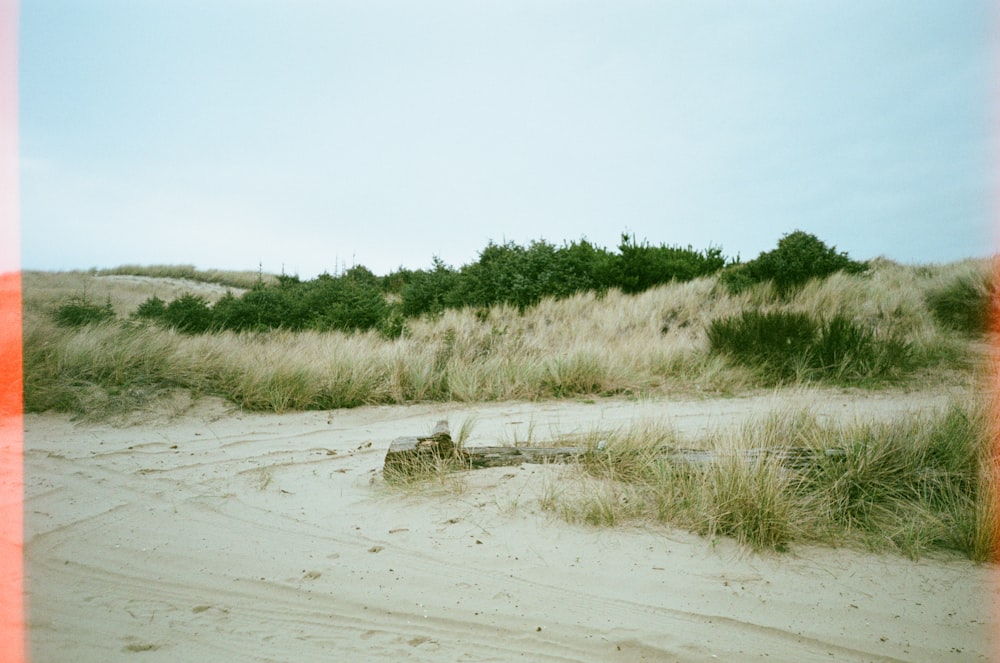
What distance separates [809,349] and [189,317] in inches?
462

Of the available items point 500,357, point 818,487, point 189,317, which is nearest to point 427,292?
point 189,317

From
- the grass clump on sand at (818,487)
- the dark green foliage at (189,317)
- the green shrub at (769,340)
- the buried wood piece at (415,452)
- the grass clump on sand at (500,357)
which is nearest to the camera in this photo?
the grass clump on sand at (818,487)

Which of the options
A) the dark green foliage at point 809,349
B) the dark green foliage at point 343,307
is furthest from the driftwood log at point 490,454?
the dark green foliage at point 343,307

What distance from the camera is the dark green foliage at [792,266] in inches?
548

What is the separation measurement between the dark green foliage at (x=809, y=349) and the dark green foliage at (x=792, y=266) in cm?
415

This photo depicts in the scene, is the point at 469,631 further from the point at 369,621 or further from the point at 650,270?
the point at 650,270

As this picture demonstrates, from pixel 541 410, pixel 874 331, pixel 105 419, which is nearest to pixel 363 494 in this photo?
pixel 541 410

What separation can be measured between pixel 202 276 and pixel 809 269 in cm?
2946

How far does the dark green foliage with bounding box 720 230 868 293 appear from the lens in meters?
13.9

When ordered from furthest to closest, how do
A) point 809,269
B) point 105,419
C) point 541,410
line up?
point 809,269
point 541,410
point 105,419

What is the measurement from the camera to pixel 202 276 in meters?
31.7

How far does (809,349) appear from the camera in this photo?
8.87m

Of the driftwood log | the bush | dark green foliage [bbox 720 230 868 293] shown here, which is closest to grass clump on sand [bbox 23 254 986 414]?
the bush

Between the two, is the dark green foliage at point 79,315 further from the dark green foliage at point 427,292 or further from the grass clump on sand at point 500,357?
the dark green foliage at point 427,292
